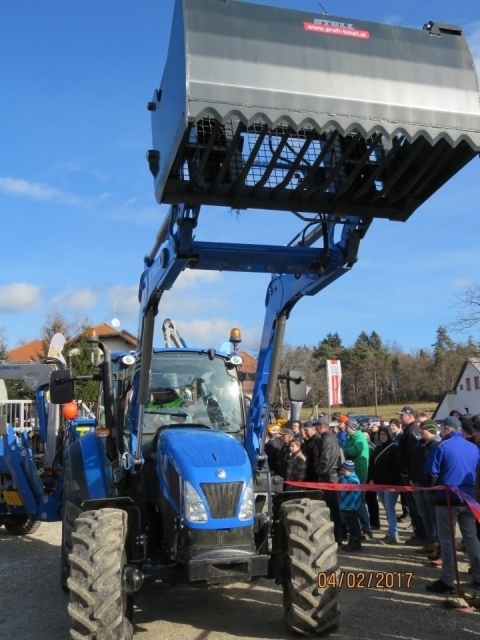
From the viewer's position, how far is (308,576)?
16.1 ft

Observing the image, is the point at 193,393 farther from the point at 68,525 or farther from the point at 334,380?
the point at 334,380

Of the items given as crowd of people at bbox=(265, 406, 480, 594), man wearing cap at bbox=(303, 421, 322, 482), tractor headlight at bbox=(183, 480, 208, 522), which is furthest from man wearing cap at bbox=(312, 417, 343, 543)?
tractor headlight at bbox=(183, 480, 208, 522)

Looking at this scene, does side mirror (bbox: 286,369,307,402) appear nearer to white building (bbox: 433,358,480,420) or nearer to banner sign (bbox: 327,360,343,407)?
banner sign (bbox: 327,360,343,407)

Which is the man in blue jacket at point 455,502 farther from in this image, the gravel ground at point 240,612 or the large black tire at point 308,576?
the large black tire at point 308,576

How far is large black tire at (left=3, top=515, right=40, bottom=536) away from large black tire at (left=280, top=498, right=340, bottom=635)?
6.37m

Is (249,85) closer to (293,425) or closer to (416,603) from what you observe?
(416,603)

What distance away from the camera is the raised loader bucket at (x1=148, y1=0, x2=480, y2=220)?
11.7ft

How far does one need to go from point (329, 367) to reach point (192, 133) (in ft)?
63.4

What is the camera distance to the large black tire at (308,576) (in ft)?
16.2

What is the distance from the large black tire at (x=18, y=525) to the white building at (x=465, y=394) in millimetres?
40541

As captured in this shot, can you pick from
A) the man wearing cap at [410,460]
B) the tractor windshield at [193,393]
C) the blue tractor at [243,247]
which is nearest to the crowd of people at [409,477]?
the man wearing cap at [410,460]

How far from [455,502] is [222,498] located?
2.79 m

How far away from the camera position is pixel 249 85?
3.58m
